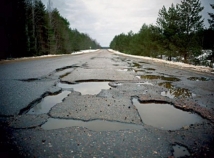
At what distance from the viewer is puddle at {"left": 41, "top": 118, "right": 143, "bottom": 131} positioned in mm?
3372

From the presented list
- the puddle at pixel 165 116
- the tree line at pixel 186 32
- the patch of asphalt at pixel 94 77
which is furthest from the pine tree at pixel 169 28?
the puddle at pixel 165 116

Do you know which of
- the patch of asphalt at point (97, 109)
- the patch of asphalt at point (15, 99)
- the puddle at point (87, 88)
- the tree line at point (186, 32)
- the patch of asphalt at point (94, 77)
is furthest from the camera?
the tree line at point (186, 32)

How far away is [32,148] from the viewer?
2590 millimetres

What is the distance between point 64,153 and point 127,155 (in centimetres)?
102

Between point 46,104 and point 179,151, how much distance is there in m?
3.84

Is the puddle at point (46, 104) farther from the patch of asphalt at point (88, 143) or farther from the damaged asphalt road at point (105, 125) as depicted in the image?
the patch of asphalt at point (88, 143)

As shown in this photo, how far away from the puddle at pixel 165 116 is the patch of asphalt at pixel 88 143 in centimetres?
66

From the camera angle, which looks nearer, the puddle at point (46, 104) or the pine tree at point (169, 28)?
the puddle at point (46, 104)

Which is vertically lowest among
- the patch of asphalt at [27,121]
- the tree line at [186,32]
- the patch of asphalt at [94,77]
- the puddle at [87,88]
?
the patch of asphalt at [27,121]

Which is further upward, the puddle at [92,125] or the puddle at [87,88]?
the puddle at [87,88]

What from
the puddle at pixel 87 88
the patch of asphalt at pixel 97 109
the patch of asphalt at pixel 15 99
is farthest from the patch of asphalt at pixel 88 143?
the puddle at pixel 87 88

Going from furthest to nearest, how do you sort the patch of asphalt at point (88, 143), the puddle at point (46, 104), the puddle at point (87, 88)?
1. the puddle at point (87, 88)
2. the puddle at point (46, 104)
3. the patch of asphalt at point (88, 143)

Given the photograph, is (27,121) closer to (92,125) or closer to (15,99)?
(92,125)

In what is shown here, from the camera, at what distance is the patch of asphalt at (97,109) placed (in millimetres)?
3864
